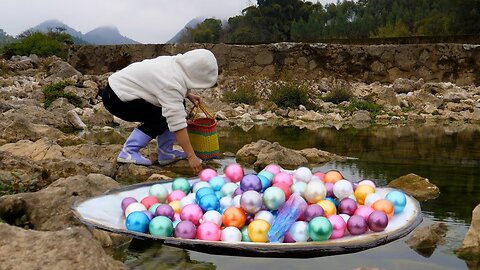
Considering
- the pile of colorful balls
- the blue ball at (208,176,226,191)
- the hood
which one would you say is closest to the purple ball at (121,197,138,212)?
the pile of colorful balls

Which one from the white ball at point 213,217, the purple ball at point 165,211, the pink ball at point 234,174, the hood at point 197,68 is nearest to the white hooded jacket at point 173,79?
the hood at point 197,68

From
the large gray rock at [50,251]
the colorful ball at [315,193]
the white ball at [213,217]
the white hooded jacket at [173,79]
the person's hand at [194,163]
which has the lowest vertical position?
the person's hand at [194,163]

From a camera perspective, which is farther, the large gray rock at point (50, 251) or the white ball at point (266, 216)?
the white ball at point (266, 216)

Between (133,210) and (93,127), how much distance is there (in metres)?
5.03

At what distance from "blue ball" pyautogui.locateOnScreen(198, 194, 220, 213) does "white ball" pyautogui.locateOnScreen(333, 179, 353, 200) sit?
53 cm

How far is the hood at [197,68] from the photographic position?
3.73 meters

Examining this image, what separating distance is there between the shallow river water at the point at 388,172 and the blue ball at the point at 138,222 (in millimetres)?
74

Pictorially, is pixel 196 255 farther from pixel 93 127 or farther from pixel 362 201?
pixel 93 127

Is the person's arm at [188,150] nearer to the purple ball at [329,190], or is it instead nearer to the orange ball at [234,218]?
the purple ball at [329,190]

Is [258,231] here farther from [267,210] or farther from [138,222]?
[138,222]

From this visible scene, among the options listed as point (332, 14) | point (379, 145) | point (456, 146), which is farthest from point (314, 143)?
point (332, 14)

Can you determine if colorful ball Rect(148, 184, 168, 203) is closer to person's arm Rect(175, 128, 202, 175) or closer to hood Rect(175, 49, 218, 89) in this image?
person's arm Rect(175, 128, 202, 175)

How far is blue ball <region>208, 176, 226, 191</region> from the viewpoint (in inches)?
112

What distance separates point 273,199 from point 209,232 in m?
0.32
